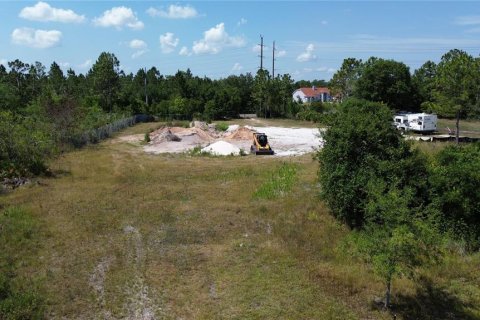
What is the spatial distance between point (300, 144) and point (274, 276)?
1058 inches

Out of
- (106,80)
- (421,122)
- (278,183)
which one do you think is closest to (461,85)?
(421,122)

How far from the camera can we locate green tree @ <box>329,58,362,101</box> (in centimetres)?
6212

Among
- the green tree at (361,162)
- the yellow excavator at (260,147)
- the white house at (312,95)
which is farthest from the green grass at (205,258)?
the white house at (312,95)

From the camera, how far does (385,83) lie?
192 ft

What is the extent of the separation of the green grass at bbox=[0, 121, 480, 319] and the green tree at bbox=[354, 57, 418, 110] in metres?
37.2

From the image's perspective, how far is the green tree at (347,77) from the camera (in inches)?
2446

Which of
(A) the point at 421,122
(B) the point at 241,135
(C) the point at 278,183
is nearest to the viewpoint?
(C) the point at 278,183

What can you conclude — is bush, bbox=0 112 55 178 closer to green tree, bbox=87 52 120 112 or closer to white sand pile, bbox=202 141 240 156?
white sand pile, bbox=202 141 240 156

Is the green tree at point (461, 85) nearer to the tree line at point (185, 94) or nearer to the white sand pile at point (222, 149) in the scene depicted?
the tree line at point (185, 94)

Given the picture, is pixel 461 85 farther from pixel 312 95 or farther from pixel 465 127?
pixel 312 95

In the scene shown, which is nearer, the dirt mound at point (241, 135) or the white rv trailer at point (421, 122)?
the dirt mound at point (241, 135)

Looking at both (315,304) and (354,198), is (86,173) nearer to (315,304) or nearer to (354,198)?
(354,198)

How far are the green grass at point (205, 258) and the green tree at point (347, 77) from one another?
4116 cm

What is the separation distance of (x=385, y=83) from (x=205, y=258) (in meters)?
50.2
